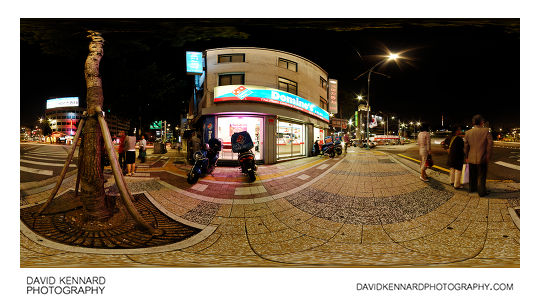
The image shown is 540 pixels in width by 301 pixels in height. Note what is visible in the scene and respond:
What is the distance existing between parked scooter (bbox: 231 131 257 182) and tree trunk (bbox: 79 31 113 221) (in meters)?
1.19

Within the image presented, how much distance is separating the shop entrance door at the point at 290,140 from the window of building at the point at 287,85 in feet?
1.15

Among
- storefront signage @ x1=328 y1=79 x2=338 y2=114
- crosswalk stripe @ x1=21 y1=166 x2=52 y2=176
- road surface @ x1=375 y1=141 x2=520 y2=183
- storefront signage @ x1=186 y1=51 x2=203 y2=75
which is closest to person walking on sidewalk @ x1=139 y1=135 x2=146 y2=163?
→ crosswalk stripe @ x1=21 y1=166 x2=52 y2=176

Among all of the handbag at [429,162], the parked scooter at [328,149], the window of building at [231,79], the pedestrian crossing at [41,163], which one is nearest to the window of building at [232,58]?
the window of building at [231,79]

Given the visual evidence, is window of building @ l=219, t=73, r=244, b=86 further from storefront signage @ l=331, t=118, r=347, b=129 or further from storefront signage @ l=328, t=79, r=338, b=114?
storefront signage @ l=331, t=118, r=347, b=129

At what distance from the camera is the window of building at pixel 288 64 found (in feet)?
4.98

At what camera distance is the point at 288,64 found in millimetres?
1583

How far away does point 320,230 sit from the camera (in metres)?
1.20

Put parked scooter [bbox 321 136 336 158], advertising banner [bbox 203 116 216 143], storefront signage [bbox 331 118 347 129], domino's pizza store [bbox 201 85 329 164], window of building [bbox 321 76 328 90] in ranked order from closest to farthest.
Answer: domino's pizza store [bbox 201 85 329 164] < advertising banner [bbox 203 116 216 143] < window of building [bbox 321 76 328 90] < parked scooter [bbox 321 136 336 158] < storefront signage [bbox 331 118 347 129]

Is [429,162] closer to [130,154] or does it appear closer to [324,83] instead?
[324,83]

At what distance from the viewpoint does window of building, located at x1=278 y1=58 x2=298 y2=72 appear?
152 centimetres

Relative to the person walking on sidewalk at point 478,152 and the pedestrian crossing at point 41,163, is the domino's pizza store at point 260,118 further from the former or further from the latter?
the person walking on sidewalk at point 478,152
